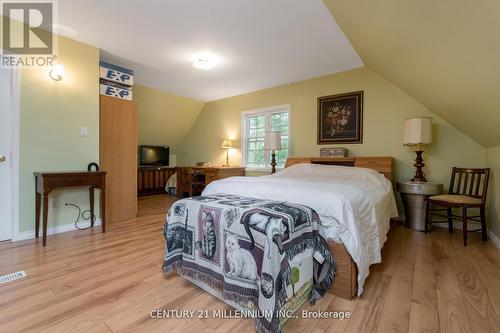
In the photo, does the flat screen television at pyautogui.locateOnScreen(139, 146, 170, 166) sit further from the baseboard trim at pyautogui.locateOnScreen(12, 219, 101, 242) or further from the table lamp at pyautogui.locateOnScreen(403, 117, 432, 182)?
the table lamp at pyautogui.locateOnScreen(403, 117, 432, 182)

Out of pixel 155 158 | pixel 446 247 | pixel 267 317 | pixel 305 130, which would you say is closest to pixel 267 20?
pixel 305 130

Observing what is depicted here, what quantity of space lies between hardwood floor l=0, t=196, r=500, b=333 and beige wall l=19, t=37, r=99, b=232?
1.82 ft

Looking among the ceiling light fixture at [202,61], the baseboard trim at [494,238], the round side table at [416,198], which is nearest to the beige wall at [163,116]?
the ceiling light fixture at [202,61]

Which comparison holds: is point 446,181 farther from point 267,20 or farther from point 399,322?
point 267,20

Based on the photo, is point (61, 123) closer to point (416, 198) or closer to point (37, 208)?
point (37, 208)

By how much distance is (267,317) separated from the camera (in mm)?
1157

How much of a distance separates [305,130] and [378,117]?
1.17 metres

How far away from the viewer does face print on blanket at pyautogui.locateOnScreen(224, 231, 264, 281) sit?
129 centimetres

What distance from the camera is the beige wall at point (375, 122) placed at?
3000 mm

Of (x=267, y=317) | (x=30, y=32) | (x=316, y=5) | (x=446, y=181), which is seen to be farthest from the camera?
(x=446, y=181)
